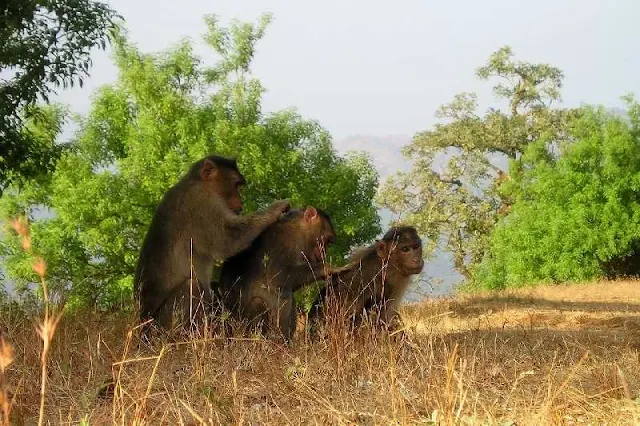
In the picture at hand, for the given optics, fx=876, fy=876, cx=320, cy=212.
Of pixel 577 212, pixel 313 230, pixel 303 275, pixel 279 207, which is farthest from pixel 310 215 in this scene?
pixel 577 212

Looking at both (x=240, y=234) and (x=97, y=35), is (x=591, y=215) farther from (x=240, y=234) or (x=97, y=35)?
(x=240, y=234)

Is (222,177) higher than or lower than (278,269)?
higher

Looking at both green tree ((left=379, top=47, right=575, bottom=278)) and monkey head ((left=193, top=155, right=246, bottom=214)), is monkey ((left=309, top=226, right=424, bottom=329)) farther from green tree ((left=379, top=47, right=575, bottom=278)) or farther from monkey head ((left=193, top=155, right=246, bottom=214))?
green tree ((left=379, top=47, right=575, bottom=278))

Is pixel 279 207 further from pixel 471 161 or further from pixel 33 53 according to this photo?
pixel 471 161

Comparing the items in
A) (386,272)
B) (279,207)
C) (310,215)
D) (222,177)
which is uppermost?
(222,177)

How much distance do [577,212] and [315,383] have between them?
48149mm

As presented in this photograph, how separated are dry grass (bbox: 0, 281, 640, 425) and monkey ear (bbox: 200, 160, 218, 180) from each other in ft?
6.10

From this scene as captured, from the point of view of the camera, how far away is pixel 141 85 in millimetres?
47625

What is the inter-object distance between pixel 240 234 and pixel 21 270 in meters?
35.9

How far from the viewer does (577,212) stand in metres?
51.4

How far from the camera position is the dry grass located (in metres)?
4.62

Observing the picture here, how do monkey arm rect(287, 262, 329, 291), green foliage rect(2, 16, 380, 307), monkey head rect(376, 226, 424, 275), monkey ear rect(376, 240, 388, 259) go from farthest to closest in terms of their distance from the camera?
green foliage rect(2, 16, 380, 307) < monkey head rect(376, 226, 424, 275) < monkey ear rect(376, 240, 388, 259) < monkey arm rect(287, 262, 329, 291)

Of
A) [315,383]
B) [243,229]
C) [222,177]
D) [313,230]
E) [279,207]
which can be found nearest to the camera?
[315,383]

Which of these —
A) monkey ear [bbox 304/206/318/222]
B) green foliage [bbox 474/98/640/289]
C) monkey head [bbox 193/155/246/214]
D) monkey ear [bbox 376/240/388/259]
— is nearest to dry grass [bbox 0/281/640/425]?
monkey ear [bbox 304/206/318/222]
